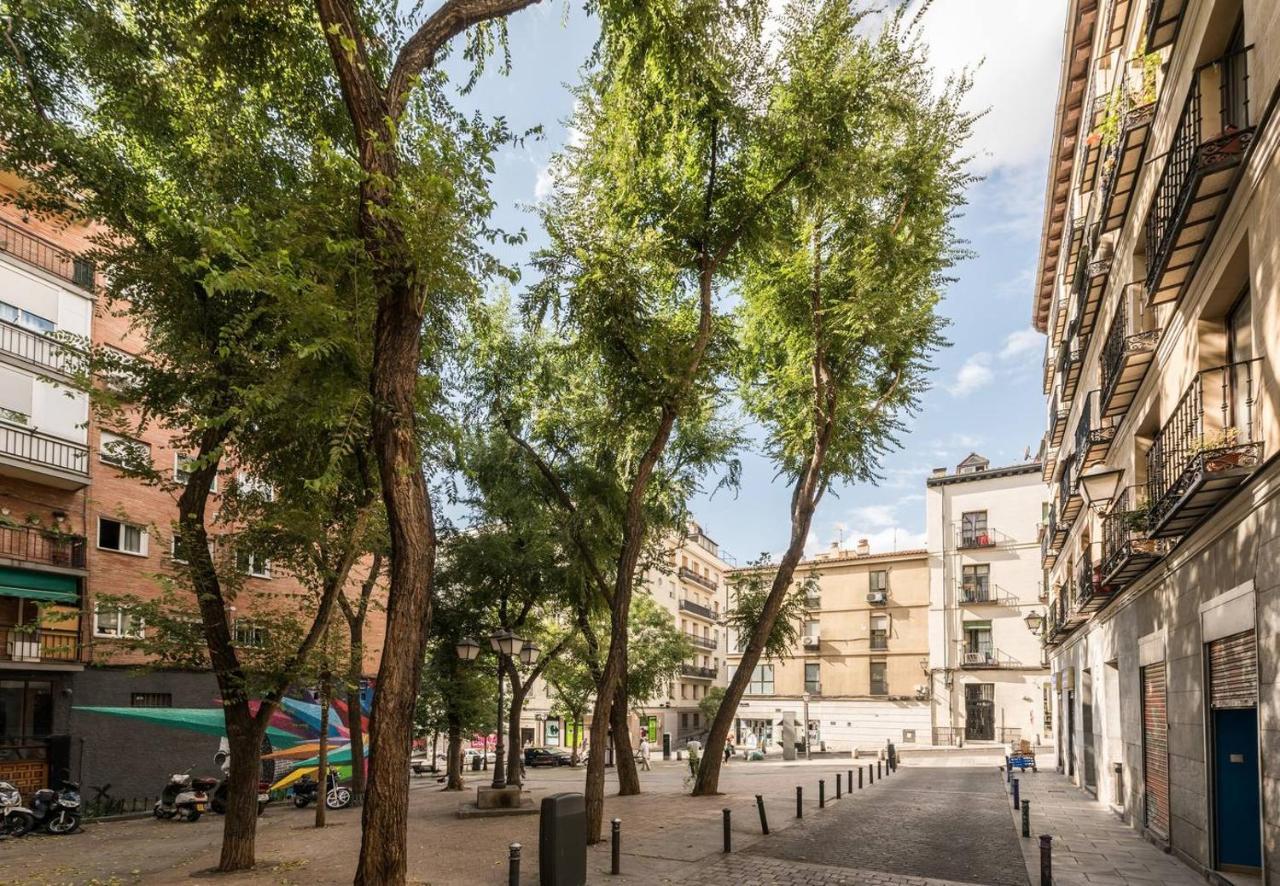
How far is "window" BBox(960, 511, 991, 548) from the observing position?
163 feet

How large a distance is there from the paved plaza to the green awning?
594 cm

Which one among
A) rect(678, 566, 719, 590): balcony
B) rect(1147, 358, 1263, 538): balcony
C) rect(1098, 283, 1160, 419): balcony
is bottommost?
rect(678, 566, 719, 590): balcony

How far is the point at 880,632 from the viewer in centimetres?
5344

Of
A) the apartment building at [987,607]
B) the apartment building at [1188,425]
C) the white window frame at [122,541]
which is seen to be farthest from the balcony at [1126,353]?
the apartment building at [987,607]

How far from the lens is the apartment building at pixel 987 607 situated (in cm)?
4647

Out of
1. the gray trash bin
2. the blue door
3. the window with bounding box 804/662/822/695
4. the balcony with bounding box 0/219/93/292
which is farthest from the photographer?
the window with bounding box 804/662/822/695

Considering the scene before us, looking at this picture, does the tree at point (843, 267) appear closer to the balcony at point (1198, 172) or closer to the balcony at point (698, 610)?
the balcony at point (1198, 172)

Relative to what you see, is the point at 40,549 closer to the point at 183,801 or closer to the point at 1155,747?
the point at 183,801

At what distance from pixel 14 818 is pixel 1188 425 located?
21.2 metres

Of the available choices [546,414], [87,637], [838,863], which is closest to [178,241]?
[546,414]

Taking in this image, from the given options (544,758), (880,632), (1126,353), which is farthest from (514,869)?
(880,632)

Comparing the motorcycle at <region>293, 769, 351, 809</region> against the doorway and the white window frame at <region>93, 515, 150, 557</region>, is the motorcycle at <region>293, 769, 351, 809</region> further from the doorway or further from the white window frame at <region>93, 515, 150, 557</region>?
the doorway

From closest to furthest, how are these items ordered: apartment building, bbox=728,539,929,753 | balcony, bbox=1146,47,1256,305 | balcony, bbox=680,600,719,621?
1. balcony, bbox=1146,47,1256,305
2. apartment building, bbox=728,539,929,753
3. balcony, bbox=680,600,719,621

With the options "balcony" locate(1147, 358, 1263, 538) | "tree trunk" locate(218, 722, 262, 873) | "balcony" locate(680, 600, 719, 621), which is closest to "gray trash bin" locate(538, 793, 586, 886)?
"tree trunk" locate(218, 722, 262, 873)
